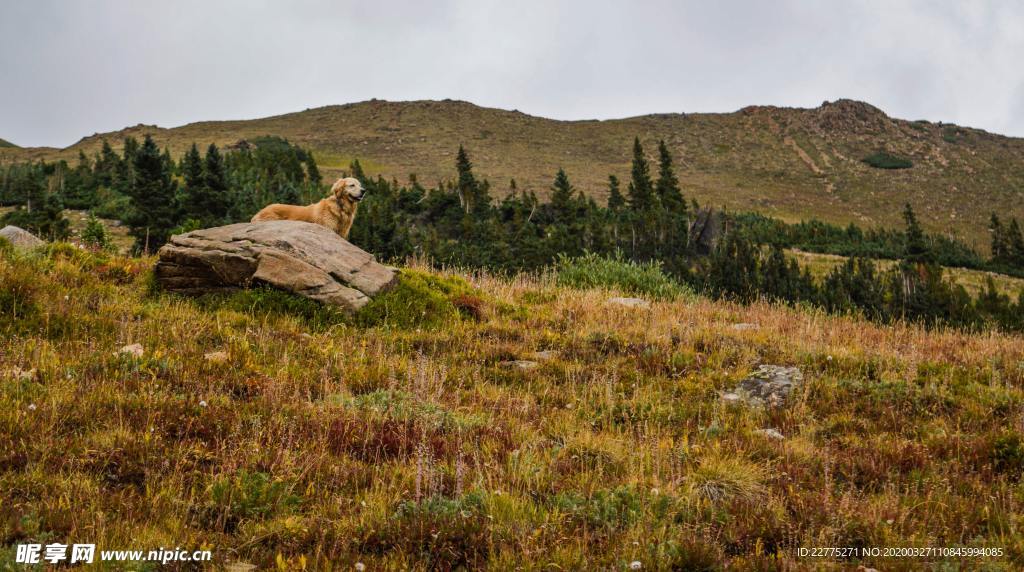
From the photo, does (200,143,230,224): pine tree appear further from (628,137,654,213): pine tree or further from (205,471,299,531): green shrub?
(628,137,654,213): pine tree

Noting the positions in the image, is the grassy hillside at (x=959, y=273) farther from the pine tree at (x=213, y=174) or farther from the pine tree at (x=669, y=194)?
the pine tree at (x=213, y=174)

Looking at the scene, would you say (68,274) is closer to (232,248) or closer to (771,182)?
(232,248)

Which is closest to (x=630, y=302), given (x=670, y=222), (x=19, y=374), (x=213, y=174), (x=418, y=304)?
(x=418, y=304)

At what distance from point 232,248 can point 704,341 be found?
25.1 feet

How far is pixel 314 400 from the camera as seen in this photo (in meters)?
5.46

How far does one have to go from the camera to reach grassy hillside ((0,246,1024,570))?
10.3 feet

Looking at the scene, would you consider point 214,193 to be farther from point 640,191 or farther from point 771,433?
point 640,191

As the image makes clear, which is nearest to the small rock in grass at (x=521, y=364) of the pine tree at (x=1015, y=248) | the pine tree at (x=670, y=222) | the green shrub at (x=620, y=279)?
the green shrub at (x=620, y=279)

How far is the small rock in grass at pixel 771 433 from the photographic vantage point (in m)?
5.29

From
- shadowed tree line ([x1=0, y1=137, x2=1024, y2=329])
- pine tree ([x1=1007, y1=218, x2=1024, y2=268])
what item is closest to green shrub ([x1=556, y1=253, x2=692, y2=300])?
shadowed tree line ([x1=0, y1=137, x2=1024, y2=329])

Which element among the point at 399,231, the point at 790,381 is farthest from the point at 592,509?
the point at 399,231

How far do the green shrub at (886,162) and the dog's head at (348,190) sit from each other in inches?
4940

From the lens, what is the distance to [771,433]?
5461 millimetres

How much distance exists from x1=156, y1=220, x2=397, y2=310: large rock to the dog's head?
3.33m
